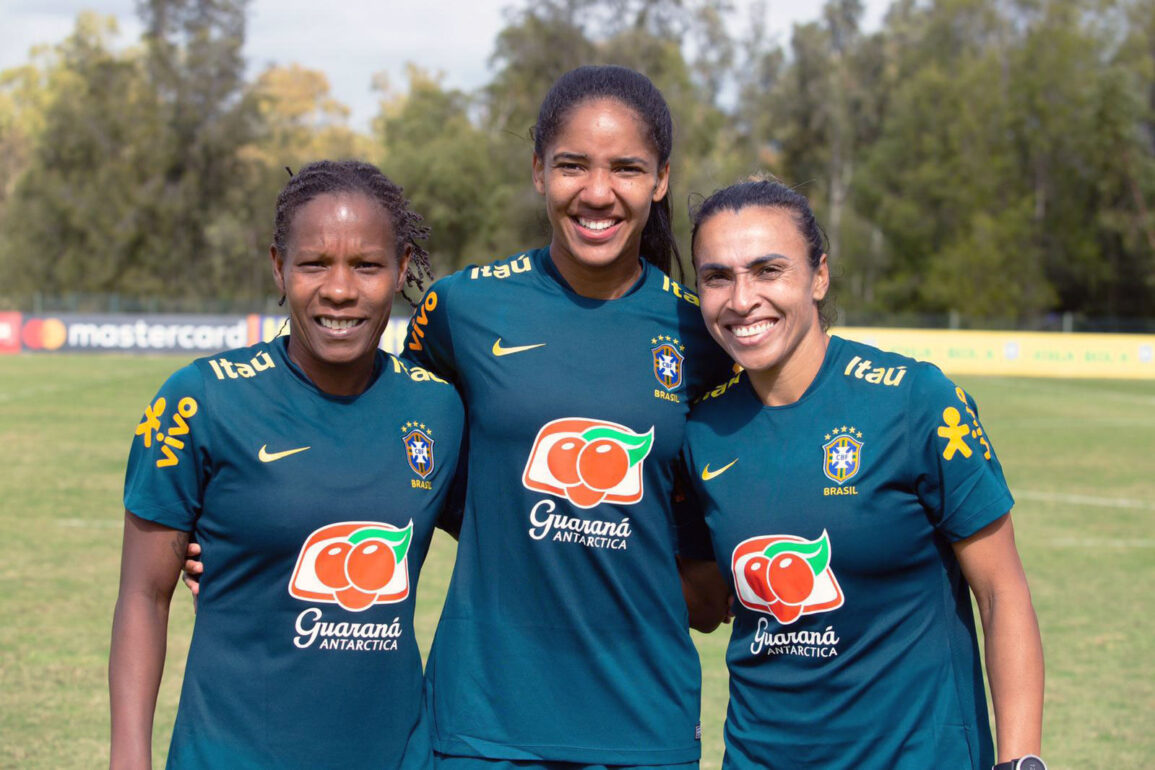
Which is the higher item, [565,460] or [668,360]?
[668,360]

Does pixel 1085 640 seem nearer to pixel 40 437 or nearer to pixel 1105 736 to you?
pixel 1105 736

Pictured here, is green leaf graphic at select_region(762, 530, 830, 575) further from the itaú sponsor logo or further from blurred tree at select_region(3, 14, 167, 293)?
blurred tree at select_region(3, 14, 167, 293)

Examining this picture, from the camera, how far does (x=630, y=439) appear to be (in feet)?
10.4

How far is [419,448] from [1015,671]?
144cm

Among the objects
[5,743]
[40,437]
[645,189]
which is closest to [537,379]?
[645,189]

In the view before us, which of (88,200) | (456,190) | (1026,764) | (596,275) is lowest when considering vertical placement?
(1026,764)

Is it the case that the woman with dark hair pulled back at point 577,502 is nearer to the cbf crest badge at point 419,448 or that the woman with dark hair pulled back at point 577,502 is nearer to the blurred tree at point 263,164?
the cbf crest badge at point 419,448

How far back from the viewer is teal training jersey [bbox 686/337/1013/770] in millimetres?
2957

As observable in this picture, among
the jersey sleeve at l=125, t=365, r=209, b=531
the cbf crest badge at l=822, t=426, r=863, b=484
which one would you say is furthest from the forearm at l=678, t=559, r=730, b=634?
the jersey sleeve at l=125, t=365, r=209, b=531

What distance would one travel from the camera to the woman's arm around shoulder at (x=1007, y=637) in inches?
112

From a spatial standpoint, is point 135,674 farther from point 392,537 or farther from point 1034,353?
point 1034,353

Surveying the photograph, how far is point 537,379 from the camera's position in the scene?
3189 millimetres

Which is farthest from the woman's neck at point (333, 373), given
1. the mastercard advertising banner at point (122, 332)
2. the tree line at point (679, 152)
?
the tree line at point (679, 152)

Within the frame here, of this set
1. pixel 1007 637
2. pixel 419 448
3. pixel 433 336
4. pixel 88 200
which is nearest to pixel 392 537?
pixel 419 448
